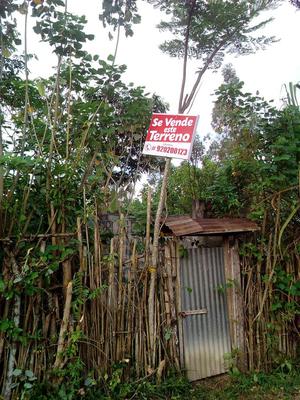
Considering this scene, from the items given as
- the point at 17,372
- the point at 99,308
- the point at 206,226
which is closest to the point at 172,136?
the point at 206,226

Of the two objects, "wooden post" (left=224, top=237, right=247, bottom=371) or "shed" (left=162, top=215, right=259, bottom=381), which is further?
"wooden post" (left=224, top=237, right=247, bottom=371)

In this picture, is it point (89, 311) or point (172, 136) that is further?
point (172, 136)

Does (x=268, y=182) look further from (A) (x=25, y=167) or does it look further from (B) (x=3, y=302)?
(B) (x=3, y=302)

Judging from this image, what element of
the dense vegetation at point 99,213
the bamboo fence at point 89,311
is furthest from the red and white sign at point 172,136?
the bamboo fence at point 89,311

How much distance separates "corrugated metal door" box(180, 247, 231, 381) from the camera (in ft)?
12.7

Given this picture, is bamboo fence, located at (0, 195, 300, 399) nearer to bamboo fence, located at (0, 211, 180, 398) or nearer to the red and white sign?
bamboo fence, located at (0, 211, 180, 398)

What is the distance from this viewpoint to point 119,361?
10.9ft

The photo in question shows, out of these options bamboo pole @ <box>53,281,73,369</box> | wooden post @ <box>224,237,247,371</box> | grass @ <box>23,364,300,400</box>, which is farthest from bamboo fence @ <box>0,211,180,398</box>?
wooden post @ <box>224,237,247,371</box>

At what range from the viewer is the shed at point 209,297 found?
3834mm

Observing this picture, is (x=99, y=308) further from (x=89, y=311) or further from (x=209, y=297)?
(x=209, y=297)

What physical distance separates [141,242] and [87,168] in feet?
4.87

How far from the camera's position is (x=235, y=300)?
13.7ft

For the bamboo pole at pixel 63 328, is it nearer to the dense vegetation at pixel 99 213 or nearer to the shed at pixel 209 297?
the dense vegetation at pixel 99 213

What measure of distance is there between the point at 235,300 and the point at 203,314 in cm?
44
